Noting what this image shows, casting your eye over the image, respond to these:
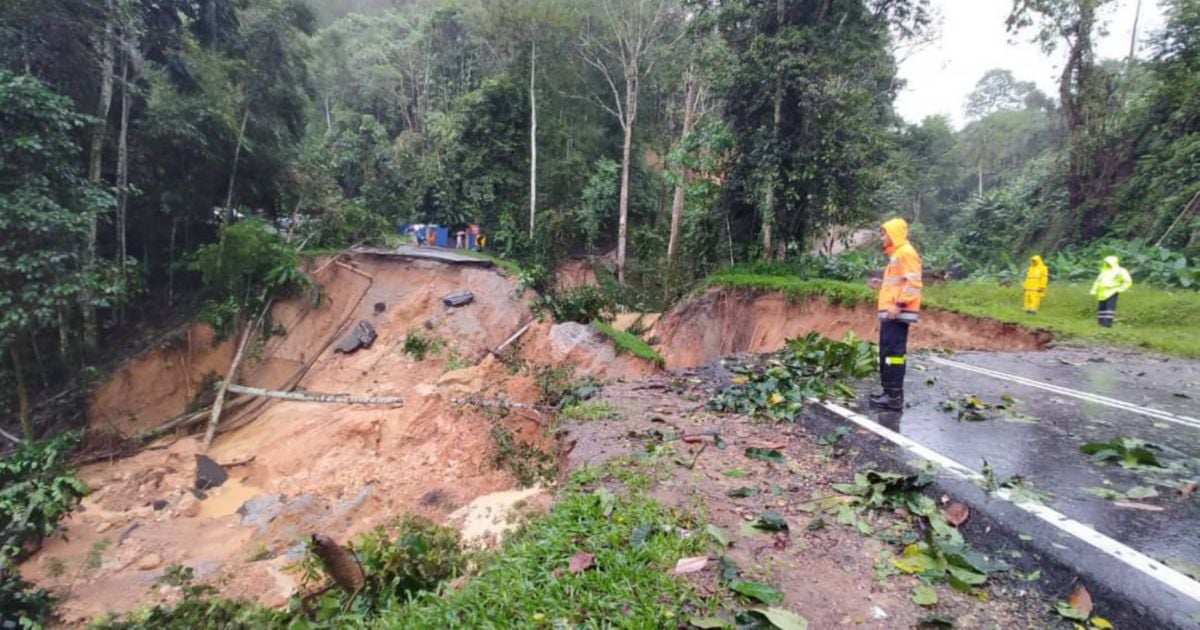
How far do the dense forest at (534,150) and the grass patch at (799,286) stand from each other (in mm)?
1352

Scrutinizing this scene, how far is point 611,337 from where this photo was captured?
39.8 ft

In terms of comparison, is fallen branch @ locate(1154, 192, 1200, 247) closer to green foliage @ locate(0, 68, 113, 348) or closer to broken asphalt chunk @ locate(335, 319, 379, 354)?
broken asphalt chunk @ locate(335, 319, 379, 354)

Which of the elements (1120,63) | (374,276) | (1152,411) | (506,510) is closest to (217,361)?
(374,276)

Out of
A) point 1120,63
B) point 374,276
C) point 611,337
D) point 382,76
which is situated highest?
point 382,76

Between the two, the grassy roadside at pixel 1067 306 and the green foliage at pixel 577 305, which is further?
the green foliage at pixel 577 305

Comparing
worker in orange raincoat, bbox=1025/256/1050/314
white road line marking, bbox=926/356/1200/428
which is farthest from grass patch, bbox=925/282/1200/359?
white road line marking, bbox=926/356/1200/428

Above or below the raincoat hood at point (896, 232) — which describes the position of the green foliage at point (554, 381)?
below

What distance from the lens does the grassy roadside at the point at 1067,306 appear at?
9.91m

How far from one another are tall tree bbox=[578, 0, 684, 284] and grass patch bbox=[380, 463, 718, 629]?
19.7 meters

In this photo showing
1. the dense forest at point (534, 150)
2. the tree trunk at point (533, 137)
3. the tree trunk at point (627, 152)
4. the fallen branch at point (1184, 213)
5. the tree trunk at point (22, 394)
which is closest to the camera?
the dense forest at point (534, 150)

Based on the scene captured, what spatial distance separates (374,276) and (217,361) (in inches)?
175

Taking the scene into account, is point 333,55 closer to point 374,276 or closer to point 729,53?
point 374,276

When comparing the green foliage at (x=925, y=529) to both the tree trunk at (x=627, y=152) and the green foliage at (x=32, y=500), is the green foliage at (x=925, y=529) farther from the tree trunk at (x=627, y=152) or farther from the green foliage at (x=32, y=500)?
the tree trunk at (x=627, y=152)

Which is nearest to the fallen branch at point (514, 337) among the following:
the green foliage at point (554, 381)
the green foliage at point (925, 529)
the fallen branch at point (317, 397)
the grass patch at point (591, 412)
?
the green foliage at point (554, 381)
